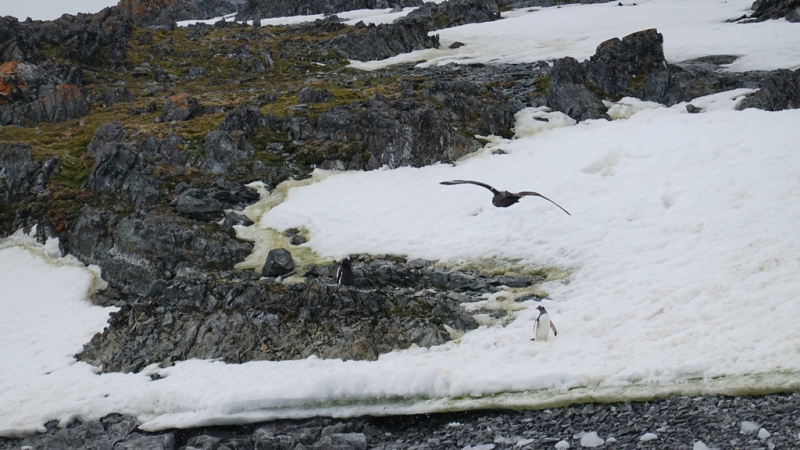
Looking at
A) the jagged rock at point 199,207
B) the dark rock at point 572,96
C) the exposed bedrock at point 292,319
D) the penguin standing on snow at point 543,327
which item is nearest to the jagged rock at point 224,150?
the jagged rock at point 199,207

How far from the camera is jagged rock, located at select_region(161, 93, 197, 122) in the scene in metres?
47.0

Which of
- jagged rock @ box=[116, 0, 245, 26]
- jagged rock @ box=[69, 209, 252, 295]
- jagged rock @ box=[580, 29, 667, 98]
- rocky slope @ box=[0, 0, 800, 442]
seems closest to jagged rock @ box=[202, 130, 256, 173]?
rocky slope @ box=[0, 0, 800, 442]

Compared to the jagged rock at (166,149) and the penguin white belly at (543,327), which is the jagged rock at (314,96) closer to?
the jagged rock at (166,149)

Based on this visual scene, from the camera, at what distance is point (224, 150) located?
131 feet

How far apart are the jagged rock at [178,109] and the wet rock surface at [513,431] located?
3175 cm

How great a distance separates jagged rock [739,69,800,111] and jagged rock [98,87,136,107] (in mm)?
49816

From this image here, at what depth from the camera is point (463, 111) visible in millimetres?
42812

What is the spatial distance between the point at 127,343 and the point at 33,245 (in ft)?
54.0

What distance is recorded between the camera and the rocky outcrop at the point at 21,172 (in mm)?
38344

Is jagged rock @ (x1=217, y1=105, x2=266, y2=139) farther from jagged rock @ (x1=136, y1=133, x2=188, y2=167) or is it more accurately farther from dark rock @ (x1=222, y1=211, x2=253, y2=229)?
dark rock @ (x1=222, y1=211, x2=253, y2=229)

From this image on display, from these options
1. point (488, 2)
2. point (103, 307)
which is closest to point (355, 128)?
point (103, 307)

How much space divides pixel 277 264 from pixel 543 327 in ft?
42.2

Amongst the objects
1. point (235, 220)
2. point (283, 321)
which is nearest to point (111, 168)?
point (235, 220)

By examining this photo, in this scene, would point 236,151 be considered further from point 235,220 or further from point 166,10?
point 166,10
